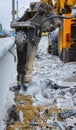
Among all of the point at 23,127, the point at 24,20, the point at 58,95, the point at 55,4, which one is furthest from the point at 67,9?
the point at 23,127

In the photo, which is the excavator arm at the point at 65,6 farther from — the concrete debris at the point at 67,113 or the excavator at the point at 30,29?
the concrete debris at the point at 67,113

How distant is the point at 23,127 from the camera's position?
17.4ft

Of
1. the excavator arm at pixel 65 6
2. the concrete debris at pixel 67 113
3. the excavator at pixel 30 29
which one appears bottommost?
the concrete debris at pixel 67 113

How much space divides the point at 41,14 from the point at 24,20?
1.36ft

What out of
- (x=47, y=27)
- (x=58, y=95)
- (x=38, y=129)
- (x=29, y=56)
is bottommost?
(x=58, y=95)

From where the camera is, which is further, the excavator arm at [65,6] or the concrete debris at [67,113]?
the excavator arm at [65,6]

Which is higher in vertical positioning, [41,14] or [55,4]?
[41,14]

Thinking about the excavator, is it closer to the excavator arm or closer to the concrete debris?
the concrete debris

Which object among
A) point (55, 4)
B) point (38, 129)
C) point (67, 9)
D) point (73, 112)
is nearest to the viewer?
point (38, 129)

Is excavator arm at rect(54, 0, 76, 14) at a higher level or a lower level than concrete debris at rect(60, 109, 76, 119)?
higher

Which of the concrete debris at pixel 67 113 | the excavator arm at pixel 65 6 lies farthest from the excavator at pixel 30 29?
the excavator arm at pixel 65 6

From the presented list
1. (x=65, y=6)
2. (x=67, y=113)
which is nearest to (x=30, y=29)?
(x=67, y=113)

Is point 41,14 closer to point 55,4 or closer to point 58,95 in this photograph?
point 58,95

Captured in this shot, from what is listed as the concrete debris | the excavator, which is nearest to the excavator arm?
the excavator
